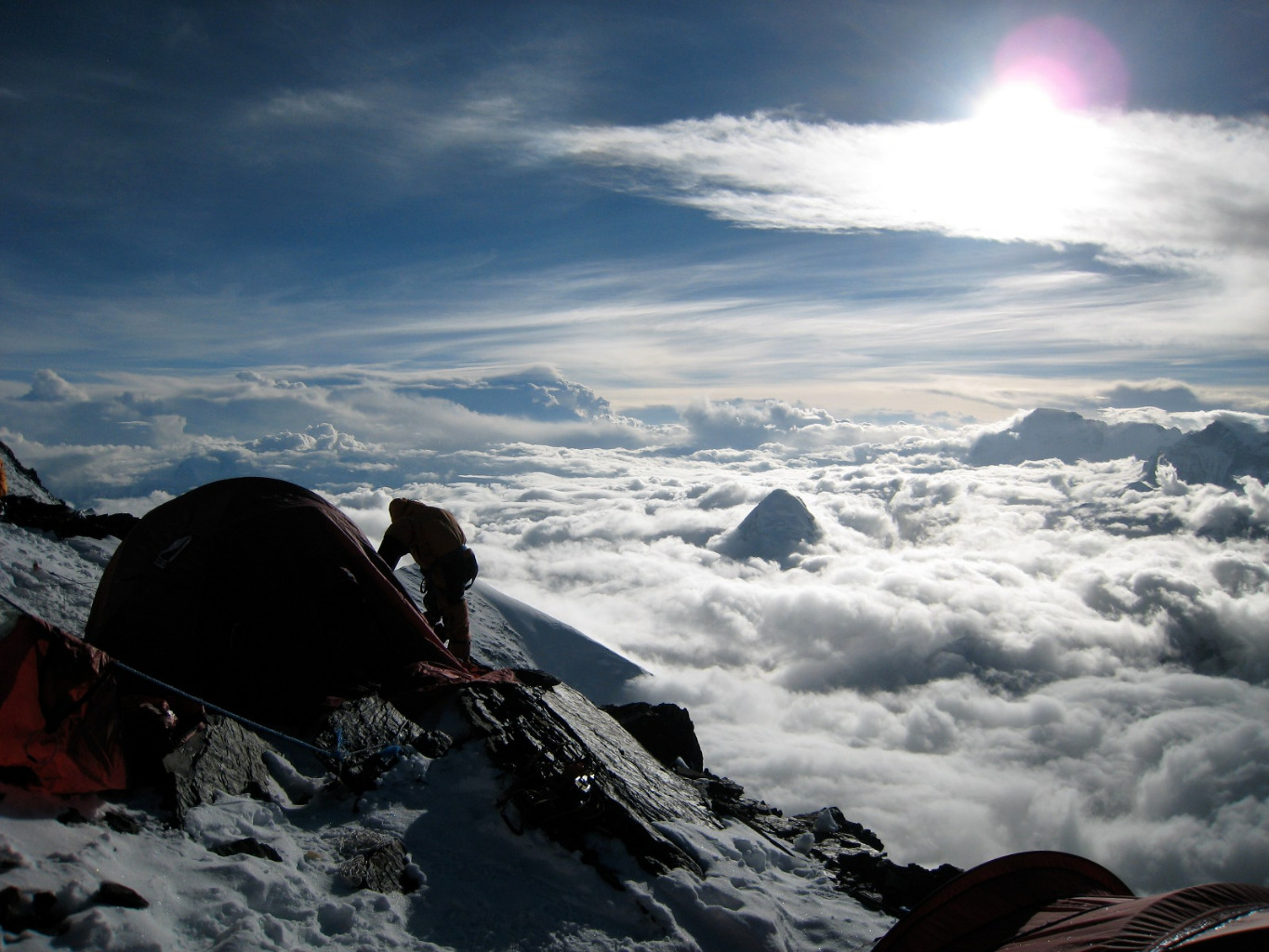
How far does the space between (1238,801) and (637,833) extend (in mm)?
184572

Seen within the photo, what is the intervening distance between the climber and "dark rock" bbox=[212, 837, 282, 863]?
5150 millimetres

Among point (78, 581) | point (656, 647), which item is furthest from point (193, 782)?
point (656, 647)

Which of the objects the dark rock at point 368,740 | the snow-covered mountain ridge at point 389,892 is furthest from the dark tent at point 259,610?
the snow-covered mountain ridge at point 389,892

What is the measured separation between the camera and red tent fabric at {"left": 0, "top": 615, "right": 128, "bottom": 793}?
4.25 m

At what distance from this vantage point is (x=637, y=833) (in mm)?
6086

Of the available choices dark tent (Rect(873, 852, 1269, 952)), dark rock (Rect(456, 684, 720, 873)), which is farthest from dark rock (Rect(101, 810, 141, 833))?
dark tent (Rect(873, 852, 1269, 952))

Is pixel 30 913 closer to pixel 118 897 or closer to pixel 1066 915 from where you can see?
pixel 118 897

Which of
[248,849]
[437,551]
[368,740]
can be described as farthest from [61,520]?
[248,849]

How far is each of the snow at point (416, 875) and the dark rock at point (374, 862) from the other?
0.08 metres

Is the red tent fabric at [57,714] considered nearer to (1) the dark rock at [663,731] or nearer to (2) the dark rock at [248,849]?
(2) the dark rock at [248,849]

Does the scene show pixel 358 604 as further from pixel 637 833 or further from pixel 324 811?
pixel 637 833

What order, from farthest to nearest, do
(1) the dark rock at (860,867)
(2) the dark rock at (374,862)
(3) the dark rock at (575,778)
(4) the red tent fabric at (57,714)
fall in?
(1) the dark rock at (860,867) → (3) the dark rock at (575,778) → (2) the dark rock at (374,862) → (4) the red tent fabric at (57,714)

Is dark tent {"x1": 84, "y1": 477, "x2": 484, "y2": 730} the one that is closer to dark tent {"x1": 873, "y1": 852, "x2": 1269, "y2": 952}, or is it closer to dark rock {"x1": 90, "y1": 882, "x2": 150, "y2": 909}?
dark rock {"x1": 90, "y1": 882, "x2": 150, "y2": 909}

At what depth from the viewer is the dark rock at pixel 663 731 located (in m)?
11.6
